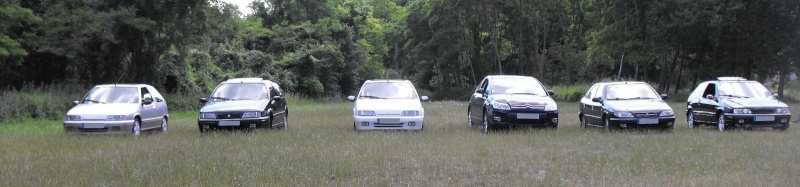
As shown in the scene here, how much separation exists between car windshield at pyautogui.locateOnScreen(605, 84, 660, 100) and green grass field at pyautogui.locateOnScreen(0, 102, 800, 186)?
6.83 feet

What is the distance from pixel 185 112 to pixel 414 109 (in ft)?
59.5

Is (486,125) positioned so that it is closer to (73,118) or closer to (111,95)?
(111,95)

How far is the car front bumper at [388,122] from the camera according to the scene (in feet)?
53.9

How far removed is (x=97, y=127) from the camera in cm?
1559

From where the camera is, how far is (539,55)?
209ft

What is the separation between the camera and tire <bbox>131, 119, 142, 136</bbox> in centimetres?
1612

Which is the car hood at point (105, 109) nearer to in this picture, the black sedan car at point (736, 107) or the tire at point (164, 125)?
the tire at point (164, 125)

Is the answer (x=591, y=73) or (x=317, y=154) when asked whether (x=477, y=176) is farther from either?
(x=591, y=73)

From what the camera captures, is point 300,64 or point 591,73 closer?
point 300,64

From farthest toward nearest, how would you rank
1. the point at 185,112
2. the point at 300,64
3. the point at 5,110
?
the point at 300,64 < the point at 185,112 < the point at 5,110

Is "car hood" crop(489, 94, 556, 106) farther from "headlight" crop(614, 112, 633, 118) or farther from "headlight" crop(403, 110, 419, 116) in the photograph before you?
"headlight" crop(403, 110, 419, 116)

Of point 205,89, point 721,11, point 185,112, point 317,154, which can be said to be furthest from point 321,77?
point 317,154

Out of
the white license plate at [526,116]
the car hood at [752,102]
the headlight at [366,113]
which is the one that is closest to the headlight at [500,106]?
the white license plate at [526,116]

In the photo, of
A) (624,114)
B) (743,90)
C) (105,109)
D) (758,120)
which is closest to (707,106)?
(743,90)
